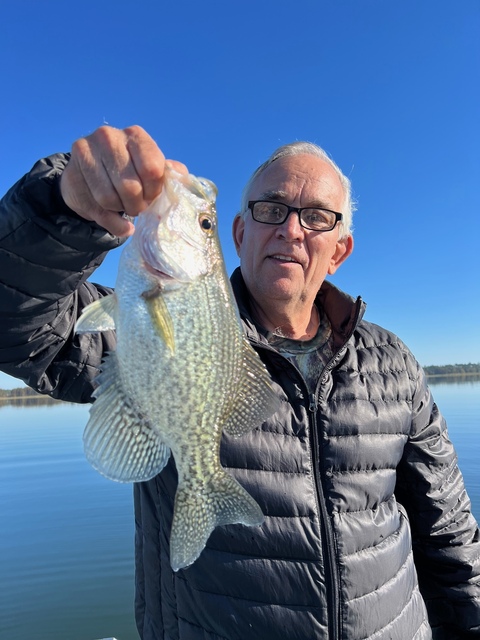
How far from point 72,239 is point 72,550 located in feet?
28.3

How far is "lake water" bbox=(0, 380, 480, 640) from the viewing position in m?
6.32

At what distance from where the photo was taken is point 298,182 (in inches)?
122

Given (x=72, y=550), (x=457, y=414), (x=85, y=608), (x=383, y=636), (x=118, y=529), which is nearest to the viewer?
(x=383, y=636)

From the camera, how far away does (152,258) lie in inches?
70.5

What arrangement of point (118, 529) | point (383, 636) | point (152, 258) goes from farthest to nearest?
point (118, 529) → point (383, 636) → point (152, 258)

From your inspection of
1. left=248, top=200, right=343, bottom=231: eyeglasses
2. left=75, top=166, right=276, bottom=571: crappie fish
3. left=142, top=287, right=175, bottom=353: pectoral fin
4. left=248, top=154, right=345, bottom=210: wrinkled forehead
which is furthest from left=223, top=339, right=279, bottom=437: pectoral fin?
left=248, top=154, right=345, bottom=210: wrinkled forehead

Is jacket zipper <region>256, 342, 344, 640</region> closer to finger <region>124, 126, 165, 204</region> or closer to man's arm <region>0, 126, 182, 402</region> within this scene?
man's arm <region>0, 126, 182, 402</region>

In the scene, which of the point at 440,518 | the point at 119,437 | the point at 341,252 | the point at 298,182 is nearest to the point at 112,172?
the point at 119,437

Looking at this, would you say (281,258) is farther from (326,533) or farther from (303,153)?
(326,533)

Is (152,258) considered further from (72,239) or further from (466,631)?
(466,631)

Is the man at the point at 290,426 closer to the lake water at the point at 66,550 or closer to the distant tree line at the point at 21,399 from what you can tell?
the lake water at the point at 66,550

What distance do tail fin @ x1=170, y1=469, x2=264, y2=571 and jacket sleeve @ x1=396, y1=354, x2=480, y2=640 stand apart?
1.55 meters

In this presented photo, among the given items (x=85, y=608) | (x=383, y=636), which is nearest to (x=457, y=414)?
(x=85, y=608)

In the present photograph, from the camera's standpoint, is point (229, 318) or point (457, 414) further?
point (457, 414)
